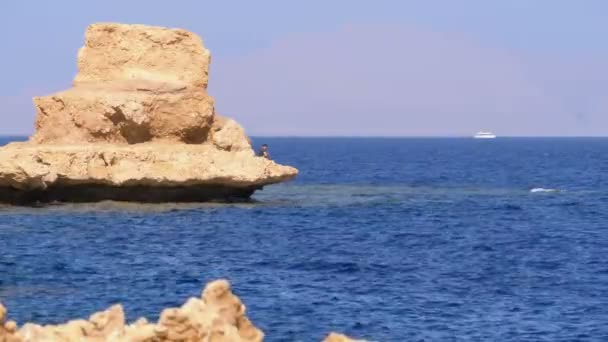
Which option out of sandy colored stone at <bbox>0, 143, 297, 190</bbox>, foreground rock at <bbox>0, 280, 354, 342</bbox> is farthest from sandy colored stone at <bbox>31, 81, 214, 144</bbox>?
foreground rock at <bbox>0, 280, 354, 342</bbox>

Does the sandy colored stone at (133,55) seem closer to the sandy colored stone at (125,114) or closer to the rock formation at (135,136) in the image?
the rock formation at (135,136)

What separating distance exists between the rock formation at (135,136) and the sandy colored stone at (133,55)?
4 centimetres

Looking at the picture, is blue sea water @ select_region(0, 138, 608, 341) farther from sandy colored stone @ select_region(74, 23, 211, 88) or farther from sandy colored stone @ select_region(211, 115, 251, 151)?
sandy colored stone @ select_region(74, 23, 211, 88)

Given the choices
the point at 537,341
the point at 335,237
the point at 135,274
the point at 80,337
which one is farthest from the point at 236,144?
the point at 80,337

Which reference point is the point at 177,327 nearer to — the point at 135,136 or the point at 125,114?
the point at 125,114

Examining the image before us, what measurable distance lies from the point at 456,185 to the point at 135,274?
42226 mm

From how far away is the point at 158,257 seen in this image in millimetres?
35250

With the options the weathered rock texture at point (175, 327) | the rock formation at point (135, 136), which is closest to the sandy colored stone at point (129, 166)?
the rock formation at point (135, 136)

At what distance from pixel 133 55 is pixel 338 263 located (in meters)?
20.3

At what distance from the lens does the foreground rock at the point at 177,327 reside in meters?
11.4

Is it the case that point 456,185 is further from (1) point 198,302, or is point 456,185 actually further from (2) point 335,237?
(1) point 198,302

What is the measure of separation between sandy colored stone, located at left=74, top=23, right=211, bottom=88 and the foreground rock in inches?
1570

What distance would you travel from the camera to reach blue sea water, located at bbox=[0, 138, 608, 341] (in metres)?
25.6

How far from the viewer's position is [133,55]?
51875 millimetres
